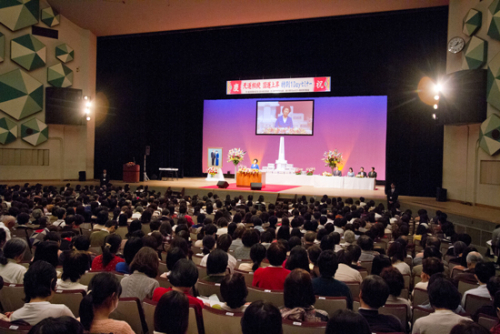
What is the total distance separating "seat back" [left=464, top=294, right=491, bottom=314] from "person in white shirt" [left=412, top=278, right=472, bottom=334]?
63 cm


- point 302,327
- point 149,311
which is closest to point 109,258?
point 149,311

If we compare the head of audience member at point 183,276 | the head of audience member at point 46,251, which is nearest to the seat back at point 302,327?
the head of audience member at point 183,276

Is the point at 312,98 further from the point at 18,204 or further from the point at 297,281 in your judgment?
the point at 297,281

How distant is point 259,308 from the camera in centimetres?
175

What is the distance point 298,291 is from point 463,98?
9896mm

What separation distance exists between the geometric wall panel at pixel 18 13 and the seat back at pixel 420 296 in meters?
15.4

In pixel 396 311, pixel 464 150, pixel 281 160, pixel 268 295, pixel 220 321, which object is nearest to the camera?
pixel 220 321

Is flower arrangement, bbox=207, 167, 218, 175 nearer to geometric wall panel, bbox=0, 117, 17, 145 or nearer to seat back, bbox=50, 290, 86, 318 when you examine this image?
geometric wall panel, bbox=0, 117, 17, 145

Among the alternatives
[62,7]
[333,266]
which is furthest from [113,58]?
[333,266]

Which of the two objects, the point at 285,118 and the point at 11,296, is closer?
the point at 11,296

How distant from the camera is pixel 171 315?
6.15ft

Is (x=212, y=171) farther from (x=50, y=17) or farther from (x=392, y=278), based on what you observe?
(x=392, y=278)

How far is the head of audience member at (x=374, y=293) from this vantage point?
7.72 feet

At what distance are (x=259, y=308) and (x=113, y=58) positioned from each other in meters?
16.4
